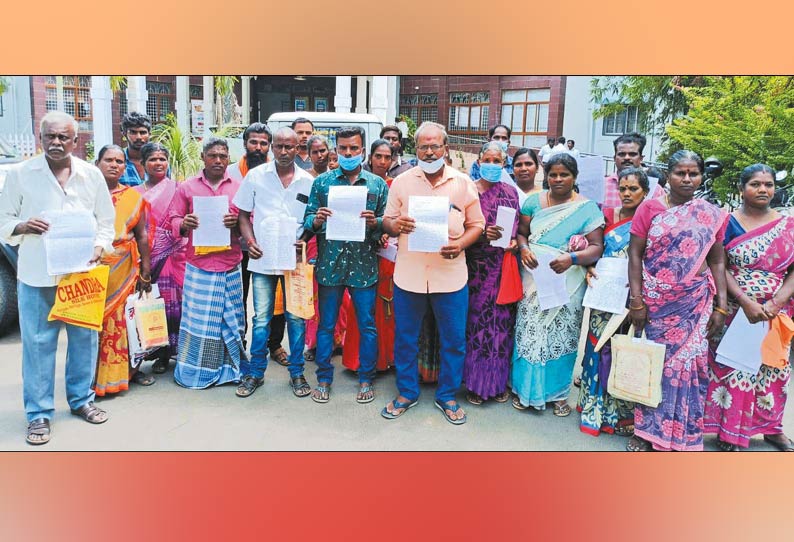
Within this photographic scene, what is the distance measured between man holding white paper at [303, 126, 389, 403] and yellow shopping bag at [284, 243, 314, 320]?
11cm

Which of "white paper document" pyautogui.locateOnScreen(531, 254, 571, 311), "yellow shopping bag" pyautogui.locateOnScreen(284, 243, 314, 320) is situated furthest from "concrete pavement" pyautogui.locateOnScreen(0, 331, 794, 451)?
"white paper document" pyautogui.locateOnScreen(531, 254, 571, 311)

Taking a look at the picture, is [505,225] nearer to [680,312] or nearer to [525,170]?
[525,170]

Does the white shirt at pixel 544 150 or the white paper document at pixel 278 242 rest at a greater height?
the white shirt at pixel 544 150

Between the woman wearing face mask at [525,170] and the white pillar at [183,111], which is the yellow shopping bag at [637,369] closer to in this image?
the woman wearing face mask at [525,170]

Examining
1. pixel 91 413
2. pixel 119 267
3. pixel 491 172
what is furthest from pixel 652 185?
pixel 91 413

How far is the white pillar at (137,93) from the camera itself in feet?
23.9

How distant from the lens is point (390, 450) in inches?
134

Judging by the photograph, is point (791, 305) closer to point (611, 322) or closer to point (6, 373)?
point (611, 322)

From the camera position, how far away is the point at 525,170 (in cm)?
399

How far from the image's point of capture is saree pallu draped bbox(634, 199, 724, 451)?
3.17 meters

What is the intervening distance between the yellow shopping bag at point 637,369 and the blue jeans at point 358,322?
1603 millimetres

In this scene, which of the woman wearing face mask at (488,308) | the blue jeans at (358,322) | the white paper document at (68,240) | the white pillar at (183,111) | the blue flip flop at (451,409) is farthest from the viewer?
the white pillar at (183,111)

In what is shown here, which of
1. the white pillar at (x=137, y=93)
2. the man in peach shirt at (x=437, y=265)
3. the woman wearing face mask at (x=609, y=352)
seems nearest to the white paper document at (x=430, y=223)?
the man in peach shirt at (x=437, y=265)

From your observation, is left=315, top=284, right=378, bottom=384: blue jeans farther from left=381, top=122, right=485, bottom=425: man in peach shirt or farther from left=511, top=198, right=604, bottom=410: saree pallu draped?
left=511, top=198, right=604, bottom=410: saree pallu draped
